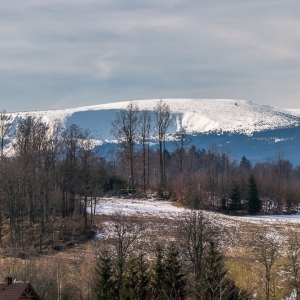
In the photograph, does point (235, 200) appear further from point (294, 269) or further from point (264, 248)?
point (294, 269)

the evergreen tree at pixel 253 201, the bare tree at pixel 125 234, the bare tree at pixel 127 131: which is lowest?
the bare tree at pixel 125 234

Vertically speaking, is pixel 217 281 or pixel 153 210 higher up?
pixel 153 210

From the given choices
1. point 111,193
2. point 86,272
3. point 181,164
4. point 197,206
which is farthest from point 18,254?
point 181,164

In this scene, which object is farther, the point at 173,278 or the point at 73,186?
the point at 73,186

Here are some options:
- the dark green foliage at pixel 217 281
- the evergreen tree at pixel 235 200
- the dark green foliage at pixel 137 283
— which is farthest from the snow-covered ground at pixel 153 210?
the dark green foliage at pixel 217 281

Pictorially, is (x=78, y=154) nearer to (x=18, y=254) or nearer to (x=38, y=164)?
(x=38, y=164)

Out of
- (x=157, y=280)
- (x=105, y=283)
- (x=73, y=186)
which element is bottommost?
(x=105, y=283)

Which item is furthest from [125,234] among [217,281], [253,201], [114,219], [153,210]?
[253,201]

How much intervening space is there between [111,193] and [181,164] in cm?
1091

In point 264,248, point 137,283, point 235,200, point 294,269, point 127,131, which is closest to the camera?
point 137,283

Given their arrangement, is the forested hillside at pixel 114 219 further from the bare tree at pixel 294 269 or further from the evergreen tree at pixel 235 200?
the bare tree at pixel 294 269

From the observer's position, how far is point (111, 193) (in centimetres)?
7175

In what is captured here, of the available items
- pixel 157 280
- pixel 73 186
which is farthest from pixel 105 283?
pixel 73 186

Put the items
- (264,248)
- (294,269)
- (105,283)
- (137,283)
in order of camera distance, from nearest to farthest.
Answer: (137,283) → (294,269) → (105,283) → (264,248)
